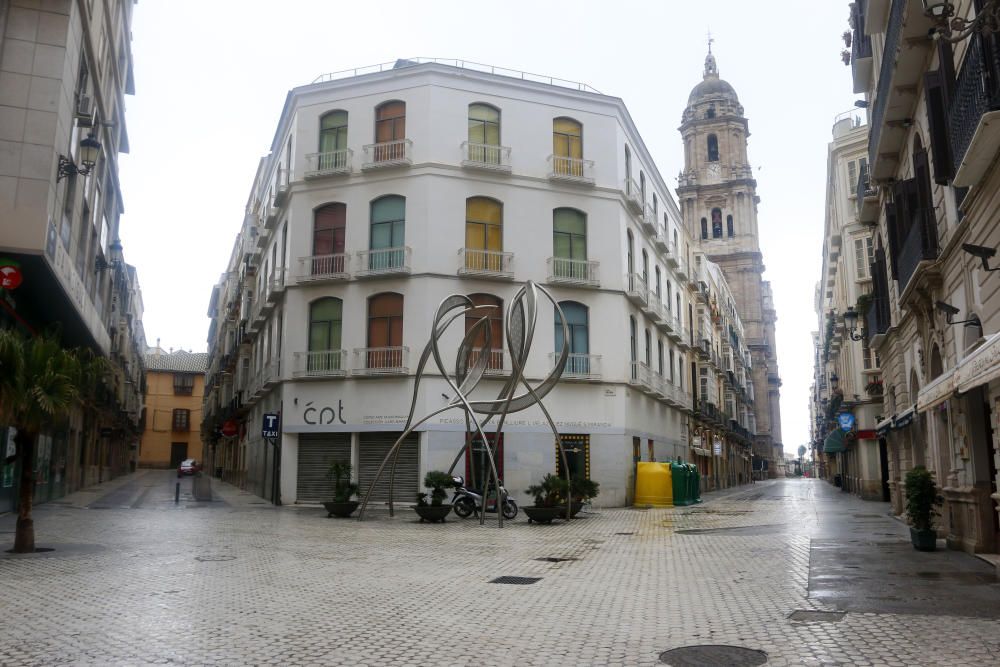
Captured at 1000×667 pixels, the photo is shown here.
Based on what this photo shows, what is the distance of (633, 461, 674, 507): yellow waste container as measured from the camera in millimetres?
30406

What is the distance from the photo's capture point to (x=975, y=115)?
10.2 meters

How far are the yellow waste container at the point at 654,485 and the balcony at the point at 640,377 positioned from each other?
10.8 feet

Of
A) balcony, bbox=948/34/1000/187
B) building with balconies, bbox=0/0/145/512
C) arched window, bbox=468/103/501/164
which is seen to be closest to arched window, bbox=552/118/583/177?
arched window, bbox=468/103/501/164

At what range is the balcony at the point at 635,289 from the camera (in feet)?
106

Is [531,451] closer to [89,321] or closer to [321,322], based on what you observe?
[321,322]

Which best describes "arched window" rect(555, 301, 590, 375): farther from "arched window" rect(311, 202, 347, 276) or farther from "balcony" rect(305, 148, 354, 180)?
"balcony" rect(305, 148, 354, 180)

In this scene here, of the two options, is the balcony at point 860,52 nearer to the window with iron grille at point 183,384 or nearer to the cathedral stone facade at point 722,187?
→ the cathedral stone facade at point 722,187

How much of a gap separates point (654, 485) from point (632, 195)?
11.6 metres

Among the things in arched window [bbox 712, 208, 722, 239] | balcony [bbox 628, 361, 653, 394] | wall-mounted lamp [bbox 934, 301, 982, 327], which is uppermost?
arched window [bbox 712, 208, 722, 239]

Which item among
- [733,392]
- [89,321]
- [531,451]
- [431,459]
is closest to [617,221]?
[531,451]

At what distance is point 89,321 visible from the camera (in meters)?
26.8

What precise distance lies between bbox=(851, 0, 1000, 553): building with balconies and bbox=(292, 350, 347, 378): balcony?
56.7ft

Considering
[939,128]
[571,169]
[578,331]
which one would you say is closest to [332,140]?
[571,169]

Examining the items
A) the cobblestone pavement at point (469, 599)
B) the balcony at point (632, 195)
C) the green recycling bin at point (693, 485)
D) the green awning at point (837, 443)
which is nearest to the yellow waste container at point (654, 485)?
the green recycling bin at point (693, 485)
